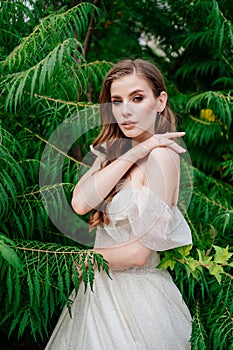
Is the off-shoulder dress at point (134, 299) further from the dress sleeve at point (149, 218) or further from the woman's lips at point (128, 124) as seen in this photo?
the woman's lips at point (128, 124)

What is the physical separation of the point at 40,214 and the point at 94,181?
1.31ft

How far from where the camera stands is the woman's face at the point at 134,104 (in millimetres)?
2100

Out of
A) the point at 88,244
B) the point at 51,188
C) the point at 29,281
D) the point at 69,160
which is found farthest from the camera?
the point at 88,244

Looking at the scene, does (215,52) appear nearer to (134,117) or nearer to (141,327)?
(134,117)

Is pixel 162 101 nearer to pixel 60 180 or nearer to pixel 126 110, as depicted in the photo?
pixel 126 110

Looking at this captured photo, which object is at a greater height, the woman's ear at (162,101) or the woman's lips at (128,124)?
the woman's ear at (162,101)

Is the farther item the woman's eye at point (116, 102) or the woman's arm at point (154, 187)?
the woman's eye at point (116, 102)

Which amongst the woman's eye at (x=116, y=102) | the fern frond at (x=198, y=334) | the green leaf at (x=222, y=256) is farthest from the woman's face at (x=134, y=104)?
the fern frond at (x=198, y=334)

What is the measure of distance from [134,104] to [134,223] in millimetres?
434

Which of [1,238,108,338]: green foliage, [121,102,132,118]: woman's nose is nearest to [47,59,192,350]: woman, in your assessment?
[121,102,132,118]: woman's nose

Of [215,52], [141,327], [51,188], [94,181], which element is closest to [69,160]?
[51,188]

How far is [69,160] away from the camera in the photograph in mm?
2516

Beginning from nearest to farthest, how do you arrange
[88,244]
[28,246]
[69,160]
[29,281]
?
[29,281] < [28,246] < [69,160] < [88,244]

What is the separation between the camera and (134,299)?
215 centimetres
